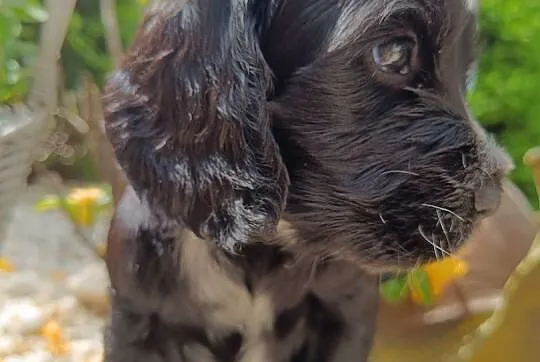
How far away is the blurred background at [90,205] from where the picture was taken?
54.1 inches

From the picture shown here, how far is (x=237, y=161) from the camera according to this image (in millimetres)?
931

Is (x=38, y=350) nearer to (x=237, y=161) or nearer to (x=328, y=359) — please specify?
(x=328, y=359)

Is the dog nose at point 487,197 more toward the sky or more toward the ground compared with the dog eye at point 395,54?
more toward the ground

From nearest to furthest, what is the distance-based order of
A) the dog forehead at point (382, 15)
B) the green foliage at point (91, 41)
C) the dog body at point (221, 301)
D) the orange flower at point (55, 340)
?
the dog forehead at point (382, 15)
the dog body at point (221, 301)
the orange flower at point (55, 340)
the green foliage at point (91, 41)

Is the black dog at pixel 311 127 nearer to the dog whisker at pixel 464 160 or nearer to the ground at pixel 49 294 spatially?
the dog whisker at pixel 464 160

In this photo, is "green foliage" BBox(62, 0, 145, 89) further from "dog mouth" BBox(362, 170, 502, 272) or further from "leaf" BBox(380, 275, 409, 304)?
"dog mouth" BBox(362, 170, 502, 272)

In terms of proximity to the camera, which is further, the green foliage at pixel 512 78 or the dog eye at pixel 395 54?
the green foliage at pixel 512 78

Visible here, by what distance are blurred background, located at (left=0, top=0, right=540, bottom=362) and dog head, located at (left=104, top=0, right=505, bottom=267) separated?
0.23 metres

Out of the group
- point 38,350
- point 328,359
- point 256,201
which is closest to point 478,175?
point 256,201

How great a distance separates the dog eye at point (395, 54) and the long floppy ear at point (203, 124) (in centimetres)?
12

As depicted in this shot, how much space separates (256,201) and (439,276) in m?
0.63

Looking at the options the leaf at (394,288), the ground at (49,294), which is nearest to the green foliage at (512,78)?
the leaf at (394,288)

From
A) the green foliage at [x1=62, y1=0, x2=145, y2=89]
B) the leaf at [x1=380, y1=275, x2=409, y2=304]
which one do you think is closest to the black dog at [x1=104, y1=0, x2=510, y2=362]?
the leaf at [x1=380, y1=275, x2=409, y2=304]

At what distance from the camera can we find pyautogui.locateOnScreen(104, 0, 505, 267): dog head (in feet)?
3.03
